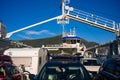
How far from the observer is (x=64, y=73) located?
9836mm

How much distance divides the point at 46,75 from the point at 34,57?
12922 mm

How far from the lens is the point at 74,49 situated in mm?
51906

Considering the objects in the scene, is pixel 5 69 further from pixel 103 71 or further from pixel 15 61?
pixel 15 61

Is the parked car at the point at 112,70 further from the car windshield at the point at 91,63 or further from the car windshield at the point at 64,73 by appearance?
the car windshield at the point at 91,63

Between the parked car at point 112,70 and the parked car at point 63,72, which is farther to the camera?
the parked car at point 63,72

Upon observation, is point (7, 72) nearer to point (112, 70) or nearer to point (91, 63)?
point (112, 70)

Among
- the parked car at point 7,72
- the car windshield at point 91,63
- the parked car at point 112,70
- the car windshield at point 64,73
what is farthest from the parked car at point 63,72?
the car windshield at point 91,63

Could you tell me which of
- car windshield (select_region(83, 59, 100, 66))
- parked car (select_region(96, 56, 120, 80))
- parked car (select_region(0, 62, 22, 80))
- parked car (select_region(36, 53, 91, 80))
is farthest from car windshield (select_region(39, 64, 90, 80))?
car windshield (select_region(83, 59, 100, 66))

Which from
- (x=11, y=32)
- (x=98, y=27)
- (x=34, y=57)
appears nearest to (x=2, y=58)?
(x=34, y=57)

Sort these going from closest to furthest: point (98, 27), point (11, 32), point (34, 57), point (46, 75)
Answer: point (46, 75) < point (34, 57) < point (98, 27) < point (11, 32)

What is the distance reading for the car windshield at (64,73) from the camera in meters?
9.67

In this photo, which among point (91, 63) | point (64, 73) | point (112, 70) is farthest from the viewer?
point (91, 63)

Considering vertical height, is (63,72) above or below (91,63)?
below

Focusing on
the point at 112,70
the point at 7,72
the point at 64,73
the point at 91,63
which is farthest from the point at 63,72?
the point at 91,63
